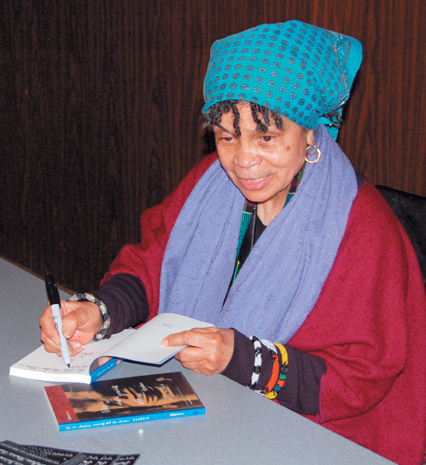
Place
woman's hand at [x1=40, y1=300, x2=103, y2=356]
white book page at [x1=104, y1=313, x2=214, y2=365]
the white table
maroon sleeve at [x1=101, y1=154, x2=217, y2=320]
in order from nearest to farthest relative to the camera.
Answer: the white table → white book page at [x1=104, y1=313, x2=214, y2=365] → woman's hand at [x1=40, y1=300, x2=103, y2=356] → maroon sleeve at [x1=101, y1=154, x2=217, y2=320]

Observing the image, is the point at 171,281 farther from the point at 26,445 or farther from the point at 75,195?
the point at 75,195

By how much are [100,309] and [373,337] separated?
609mm

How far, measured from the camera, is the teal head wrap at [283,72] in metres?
1.18

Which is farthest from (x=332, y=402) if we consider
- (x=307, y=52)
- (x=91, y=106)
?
(x=91, y=106)

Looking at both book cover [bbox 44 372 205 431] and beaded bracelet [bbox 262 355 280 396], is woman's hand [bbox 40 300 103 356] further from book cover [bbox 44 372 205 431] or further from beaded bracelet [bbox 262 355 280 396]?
beaded bracelet [bbox 262 355 280 396]

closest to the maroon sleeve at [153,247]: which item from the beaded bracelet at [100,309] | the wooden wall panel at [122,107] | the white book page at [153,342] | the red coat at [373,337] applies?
the beaded bracelet at [100,309]

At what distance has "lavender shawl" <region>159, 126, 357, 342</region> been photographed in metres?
1.29

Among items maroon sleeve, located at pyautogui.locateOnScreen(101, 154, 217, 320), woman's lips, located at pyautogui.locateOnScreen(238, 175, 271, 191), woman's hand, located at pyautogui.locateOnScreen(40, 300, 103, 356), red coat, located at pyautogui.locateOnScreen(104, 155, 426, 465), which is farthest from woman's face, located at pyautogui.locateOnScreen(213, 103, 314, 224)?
woman's hand, located at pyautogui.locateOnScreen(40, 300, 103, 356)

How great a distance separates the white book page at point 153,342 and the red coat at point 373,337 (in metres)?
0.28

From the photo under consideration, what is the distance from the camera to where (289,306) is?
4.36ft

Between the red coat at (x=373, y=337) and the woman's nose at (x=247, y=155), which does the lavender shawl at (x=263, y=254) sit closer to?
the red coat at (x=373, y=337)

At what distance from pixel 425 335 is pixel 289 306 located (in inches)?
12.4

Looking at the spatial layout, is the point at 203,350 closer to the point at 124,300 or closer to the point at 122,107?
the point at 124,300

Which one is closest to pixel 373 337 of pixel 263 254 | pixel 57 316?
pixel 263 254
